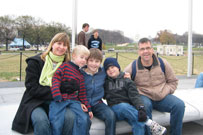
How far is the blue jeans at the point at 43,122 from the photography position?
86.4 inches

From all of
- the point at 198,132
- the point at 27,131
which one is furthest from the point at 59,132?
the point at 198,132

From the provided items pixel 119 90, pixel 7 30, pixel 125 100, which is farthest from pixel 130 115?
pixel 7 30

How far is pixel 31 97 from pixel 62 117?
466 millimetres

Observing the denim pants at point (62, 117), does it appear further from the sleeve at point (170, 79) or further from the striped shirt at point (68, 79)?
the sleeve at point (170, 79)

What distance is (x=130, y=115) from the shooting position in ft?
8.45

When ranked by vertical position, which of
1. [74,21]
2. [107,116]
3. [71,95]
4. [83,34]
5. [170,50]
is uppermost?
[74,21]

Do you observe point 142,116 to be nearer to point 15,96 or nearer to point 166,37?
point 15,96

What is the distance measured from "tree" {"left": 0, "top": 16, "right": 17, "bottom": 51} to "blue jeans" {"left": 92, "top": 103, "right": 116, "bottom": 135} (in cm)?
494

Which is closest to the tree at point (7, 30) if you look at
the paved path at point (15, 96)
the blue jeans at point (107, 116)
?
the paved path at point (15, 96)

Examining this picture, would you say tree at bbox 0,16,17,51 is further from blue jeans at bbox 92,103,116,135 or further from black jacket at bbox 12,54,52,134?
blue jeans at bbox 92,103,116,135

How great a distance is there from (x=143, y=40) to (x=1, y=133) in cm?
218

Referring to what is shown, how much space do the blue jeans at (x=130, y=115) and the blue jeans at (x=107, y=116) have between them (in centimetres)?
12

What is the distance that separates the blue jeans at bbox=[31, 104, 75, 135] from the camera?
2.19 metres

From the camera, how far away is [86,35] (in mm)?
7188
